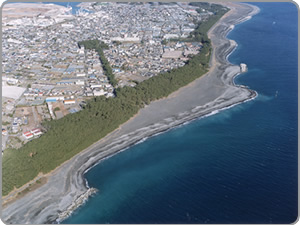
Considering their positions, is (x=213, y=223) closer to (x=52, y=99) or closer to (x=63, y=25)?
(x=52, y=99)

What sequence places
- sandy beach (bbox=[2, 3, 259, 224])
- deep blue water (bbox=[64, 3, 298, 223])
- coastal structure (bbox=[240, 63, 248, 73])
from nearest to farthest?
deep blue water (bbox=[64, 3, 298, 223]) < sandy beach (bbox=[2, 3, 259, 224]) < coastal structure (bbox=[240, 63, 248, 73])

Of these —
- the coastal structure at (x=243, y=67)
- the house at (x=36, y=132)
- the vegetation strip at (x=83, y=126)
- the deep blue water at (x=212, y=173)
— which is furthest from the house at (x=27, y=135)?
the coastal structure at (x=243, y=67)

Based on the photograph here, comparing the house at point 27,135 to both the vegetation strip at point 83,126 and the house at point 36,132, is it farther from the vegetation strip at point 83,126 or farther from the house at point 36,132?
the vegetation strip at point 83,126

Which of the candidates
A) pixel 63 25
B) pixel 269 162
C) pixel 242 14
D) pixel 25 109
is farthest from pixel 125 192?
pixel 242 14

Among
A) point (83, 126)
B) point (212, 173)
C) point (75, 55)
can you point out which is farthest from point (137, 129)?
point (75, 55)

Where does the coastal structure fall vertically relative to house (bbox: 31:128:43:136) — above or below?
above

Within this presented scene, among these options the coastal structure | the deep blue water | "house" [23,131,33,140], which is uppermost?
the coastal structure

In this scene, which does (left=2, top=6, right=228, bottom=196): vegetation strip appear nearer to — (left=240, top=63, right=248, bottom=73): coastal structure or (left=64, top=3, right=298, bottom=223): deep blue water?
(left=64, top=3, right=298, bottom=223): deep blue water

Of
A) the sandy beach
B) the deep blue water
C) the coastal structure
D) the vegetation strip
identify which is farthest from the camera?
the coastal structure

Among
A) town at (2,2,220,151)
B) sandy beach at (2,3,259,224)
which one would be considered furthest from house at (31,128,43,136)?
sandy beach at (2,3,259,224)
